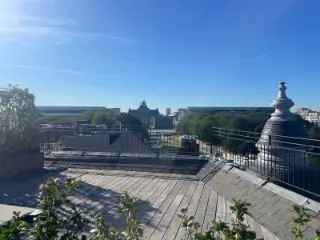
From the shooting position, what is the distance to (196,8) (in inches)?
300

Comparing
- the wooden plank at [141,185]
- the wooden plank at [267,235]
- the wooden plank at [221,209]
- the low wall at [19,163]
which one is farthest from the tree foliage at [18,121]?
the wooden plank at [267,235]

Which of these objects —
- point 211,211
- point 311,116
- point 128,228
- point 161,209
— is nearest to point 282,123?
point 211,211

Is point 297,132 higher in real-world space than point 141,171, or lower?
higher

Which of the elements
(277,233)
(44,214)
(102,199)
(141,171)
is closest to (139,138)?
(141,171)

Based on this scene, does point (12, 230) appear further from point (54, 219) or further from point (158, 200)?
point (158, 200)

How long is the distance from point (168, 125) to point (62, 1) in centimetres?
1366

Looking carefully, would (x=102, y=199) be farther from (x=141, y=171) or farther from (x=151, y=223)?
(x=141, y=171)

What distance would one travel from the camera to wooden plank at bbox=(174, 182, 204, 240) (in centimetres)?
360

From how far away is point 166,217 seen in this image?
4.18 metres

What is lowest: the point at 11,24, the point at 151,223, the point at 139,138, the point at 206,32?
the point at 151,223

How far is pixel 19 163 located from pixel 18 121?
95cm

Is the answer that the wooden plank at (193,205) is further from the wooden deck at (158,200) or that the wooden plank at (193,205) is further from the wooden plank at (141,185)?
the wooden plank at (141,185)

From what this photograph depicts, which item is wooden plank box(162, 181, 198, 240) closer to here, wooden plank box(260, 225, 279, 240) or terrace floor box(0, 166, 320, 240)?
terrace floor box(0, 166, 320, 240)

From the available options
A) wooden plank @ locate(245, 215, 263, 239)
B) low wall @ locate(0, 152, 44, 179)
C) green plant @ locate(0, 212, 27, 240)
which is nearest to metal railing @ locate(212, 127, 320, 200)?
wooden plank @ locate(245, 215, 263, 239)
